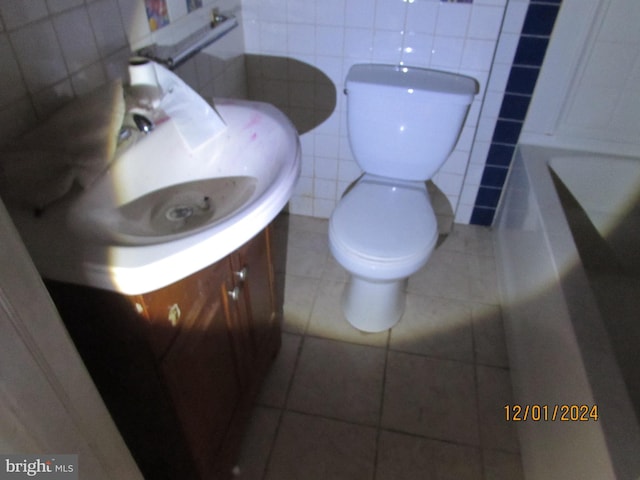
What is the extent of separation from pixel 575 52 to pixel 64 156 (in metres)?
1.68

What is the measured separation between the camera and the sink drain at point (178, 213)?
933 millimetres

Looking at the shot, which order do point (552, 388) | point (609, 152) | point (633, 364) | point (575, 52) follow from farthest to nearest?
point (609, 152), point (575, 52), point (633, 364), point (552, 388)

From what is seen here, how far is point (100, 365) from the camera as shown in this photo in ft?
2.76

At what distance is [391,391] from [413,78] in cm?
108

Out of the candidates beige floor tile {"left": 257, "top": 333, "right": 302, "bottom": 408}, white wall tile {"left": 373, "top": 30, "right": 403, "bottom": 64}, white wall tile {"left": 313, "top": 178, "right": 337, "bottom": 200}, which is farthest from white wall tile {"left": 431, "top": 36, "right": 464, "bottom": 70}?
beige floor tile {"left": 257, "top": 333, "right": 302, "bottom": 408}

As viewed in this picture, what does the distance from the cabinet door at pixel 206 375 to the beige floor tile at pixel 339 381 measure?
361mm

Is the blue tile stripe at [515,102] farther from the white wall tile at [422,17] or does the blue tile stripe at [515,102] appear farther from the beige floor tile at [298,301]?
the beige floor tile at [298,301]

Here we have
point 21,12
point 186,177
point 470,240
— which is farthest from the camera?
point 470,240

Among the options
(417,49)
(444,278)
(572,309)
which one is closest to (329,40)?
(417,49)

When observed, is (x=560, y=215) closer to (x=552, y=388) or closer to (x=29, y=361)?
(x=552, y=388)

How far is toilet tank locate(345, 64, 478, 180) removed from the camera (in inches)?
62.0

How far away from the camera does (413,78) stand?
1.64 m

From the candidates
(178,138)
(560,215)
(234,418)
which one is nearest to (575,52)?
(560,215)

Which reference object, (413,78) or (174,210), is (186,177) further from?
(413,78)
